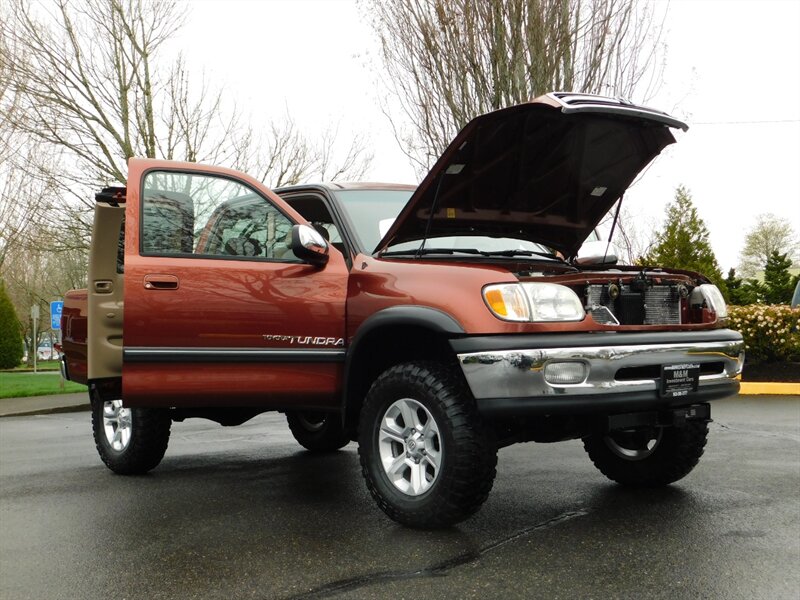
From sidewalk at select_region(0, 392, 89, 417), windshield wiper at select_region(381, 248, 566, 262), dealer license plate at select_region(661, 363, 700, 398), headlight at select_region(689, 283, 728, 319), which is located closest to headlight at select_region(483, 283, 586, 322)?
dealer license plate at select_region(661, 363, 700, 398)

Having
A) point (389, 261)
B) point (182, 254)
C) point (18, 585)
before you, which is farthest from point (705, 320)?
point (18, 585)

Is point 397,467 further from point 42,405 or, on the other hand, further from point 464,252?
point 42,405

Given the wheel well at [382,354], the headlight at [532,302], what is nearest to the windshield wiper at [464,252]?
Answer: the wheel well at [382,354]

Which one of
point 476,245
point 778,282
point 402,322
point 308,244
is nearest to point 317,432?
point 476,245

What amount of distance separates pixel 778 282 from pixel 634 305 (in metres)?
33.3

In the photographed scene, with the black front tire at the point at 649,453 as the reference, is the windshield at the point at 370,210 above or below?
above

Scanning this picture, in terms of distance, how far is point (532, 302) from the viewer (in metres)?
4.00

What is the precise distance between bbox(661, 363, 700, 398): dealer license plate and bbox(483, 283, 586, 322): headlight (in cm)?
53

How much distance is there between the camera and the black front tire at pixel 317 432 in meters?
6.96

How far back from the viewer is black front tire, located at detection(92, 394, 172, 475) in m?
6.09

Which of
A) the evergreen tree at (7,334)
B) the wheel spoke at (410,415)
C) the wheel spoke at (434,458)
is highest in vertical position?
the wheel spoke at (410,415)

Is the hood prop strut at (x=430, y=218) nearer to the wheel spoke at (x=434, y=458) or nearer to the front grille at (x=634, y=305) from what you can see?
the front grille at (x=634, y=305)

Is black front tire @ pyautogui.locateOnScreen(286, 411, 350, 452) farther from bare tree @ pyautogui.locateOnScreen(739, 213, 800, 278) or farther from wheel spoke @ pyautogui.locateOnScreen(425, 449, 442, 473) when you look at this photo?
bare tree @ pyautogui.locateOnScreen(739, 213, 800, 278)

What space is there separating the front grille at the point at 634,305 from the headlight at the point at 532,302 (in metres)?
0.21
